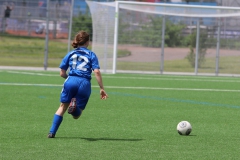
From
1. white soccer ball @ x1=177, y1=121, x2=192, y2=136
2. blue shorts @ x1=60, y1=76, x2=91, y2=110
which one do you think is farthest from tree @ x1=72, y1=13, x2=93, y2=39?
blue shorts @ x1=60, y1=76, x2=91, y2=110

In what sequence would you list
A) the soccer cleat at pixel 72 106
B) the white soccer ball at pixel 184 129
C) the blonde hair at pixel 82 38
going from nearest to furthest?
the soccer cleat at pixel 72 106, the blonde hair at pixel 82 38, the white soccer ball at pixel 184 129

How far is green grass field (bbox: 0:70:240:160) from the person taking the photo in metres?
7.80

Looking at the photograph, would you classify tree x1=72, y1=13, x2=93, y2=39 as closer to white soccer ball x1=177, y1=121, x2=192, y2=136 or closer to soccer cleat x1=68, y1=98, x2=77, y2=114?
white soccer ball x1=177, y1=121, x2=192, y2=136

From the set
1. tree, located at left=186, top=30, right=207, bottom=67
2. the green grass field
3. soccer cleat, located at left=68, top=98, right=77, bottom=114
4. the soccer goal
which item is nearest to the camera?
the green grass field

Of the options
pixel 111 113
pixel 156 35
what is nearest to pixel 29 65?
pixel 156 35

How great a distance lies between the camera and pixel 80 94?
8.98 meters

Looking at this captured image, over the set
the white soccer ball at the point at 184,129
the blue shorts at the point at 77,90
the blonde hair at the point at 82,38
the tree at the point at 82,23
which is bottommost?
the white soccer ball at the point at 184,129

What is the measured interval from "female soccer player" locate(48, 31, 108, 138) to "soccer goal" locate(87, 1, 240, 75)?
1721 centimetres

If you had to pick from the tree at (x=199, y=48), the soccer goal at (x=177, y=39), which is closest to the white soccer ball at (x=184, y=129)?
the soccer goal at (x=177, y=39)

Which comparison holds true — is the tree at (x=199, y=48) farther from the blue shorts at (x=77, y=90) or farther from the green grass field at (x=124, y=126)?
the blue shorts at (x=77, y=90)

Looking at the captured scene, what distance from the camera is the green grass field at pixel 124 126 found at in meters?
7.80

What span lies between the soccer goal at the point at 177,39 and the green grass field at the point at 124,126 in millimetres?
9414

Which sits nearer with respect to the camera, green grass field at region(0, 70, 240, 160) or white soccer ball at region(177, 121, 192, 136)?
green grass field at region(0, 70, 240, 160)

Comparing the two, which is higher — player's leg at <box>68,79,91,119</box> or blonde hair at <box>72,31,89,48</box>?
blonde hair at <box>72,31,89,48</box>
